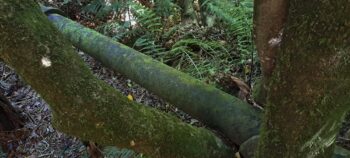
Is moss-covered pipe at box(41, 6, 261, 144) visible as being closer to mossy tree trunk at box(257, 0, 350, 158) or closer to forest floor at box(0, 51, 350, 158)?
forest floor at box(0, 51, 350, 158)

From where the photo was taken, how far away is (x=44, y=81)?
1.83m

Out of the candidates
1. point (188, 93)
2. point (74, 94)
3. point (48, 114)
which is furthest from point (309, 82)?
point (48, 114)

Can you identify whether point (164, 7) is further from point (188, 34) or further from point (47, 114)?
point (47, 114)

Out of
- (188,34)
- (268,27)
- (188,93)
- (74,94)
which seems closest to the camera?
(74,94)

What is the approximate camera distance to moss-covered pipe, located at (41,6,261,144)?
2.85 m

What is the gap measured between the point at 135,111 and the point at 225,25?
300cm

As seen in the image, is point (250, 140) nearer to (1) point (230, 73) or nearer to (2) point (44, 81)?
(2) point (44, 81)

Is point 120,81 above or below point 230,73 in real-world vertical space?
below

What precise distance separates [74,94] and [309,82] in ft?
3.37

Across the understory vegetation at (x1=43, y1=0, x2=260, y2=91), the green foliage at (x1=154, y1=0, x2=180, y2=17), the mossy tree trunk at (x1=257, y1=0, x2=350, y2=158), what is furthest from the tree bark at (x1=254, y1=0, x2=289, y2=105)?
the green foliage at (x1=154, y1=0, x2=180, y2=17)

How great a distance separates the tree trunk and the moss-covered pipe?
2.01 ft

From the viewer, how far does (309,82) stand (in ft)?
5.64

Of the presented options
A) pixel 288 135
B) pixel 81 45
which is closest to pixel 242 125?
pixel 288 135

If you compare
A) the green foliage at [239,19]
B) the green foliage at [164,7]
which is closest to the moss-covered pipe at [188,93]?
the green foliage at [239,19]
